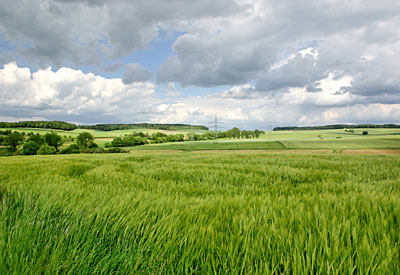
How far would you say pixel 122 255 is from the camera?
135 centimetres

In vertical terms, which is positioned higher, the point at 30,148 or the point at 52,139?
the point at 52,139

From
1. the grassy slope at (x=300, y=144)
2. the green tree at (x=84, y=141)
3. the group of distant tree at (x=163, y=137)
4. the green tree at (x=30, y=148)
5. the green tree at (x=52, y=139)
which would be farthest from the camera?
the group of distant tree at (x=163, y=137)

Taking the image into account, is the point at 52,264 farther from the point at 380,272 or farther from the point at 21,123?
the point at 21,123

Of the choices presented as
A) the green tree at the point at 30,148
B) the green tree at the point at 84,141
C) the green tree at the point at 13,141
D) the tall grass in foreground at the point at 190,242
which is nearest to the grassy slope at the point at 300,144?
the green tree at the point at 84,141

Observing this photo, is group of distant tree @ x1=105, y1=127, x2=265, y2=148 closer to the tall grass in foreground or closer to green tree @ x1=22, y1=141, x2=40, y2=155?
green tree @ x1=22, y1=141, x2=40, y2=155

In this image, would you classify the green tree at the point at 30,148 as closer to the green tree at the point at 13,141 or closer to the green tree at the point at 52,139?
the green tree at the point at 13,141

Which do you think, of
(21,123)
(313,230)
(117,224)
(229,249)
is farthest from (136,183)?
(21,123)

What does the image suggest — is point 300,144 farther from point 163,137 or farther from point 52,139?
point 52,139

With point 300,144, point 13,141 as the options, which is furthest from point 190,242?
point 300,144

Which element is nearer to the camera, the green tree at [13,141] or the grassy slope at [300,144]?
the green tree at [13,141]

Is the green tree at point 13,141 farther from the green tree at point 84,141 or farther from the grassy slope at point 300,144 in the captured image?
the grassy slope at point 300,144

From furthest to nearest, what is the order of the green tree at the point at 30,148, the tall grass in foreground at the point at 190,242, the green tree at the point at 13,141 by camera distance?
the green tree at the point at 30,148 → the green tree at the point at 13,141 → the tall grass in foreground at the point at 190,242

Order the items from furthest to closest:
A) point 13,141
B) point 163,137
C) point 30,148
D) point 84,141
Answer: point 163,137 < point 84,141 < point 30,148 < point 13,141

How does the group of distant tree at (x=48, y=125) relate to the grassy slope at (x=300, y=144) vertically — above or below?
above
